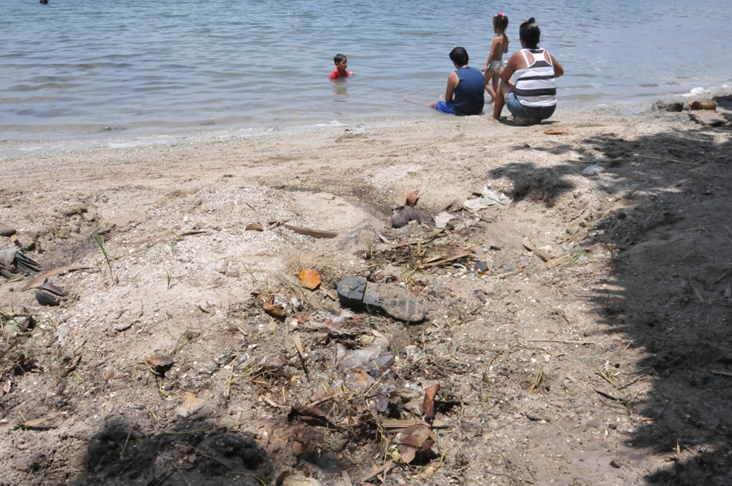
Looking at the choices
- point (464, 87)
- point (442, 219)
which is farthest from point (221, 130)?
point (442, 219)

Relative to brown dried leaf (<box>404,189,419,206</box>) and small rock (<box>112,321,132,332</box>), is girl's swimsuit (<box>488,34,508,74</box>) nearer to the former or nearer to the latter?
brown dried leaf (<box>404,189,419,206</box>)

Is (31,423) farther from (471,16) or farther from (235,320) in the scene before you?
(471,16)

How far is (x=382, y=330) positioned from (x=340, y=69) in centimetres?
840

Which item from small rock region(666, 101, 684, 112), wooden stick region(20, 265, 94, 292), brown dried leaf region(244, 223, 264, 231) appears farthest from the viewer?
small rock region(666, 101, 684, 112)

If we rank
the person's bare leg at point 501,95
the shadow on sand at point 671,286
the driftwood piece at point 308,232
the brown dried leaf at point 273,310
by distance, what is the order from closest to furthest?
the shadow on sand at point 671,286
the brown dried leaf at point 273,310
the driftwood piece at point 308,232
the person's bare leg at point 501,95

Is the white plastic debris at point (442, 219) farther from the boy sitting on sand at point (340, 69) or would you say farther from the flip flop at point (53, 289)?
the boy sitting on sand at point (340, 69)

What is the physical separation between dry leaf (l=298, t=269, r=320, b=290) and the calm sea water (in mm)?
5642

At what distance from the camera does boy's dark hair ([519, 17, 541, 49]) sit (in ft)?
24.4

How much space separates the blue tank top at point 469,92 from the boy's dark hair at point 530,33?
1.37 meters

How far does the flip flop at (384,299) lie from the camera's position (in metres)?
3.73

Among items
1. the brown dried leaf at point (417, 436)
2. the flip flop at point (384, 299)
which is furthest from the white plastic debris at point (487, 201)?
the brown dried leaf at point (417, 436)

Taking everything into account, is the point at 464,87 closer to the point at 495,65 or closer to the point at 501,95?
the point at 501,95

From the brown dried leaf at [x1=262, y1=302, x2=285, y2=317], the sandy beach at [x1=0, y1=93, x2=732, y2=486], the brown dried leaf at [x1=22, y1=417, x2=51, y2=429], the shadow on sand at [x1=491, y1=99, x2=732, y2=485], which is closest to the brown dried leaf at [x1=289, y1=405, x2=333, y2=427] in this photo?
the sandy beach at [x1=0, y1=93, x2=732, y2=486]

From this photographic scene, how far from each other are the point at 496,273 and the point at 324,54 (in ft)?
33.8
